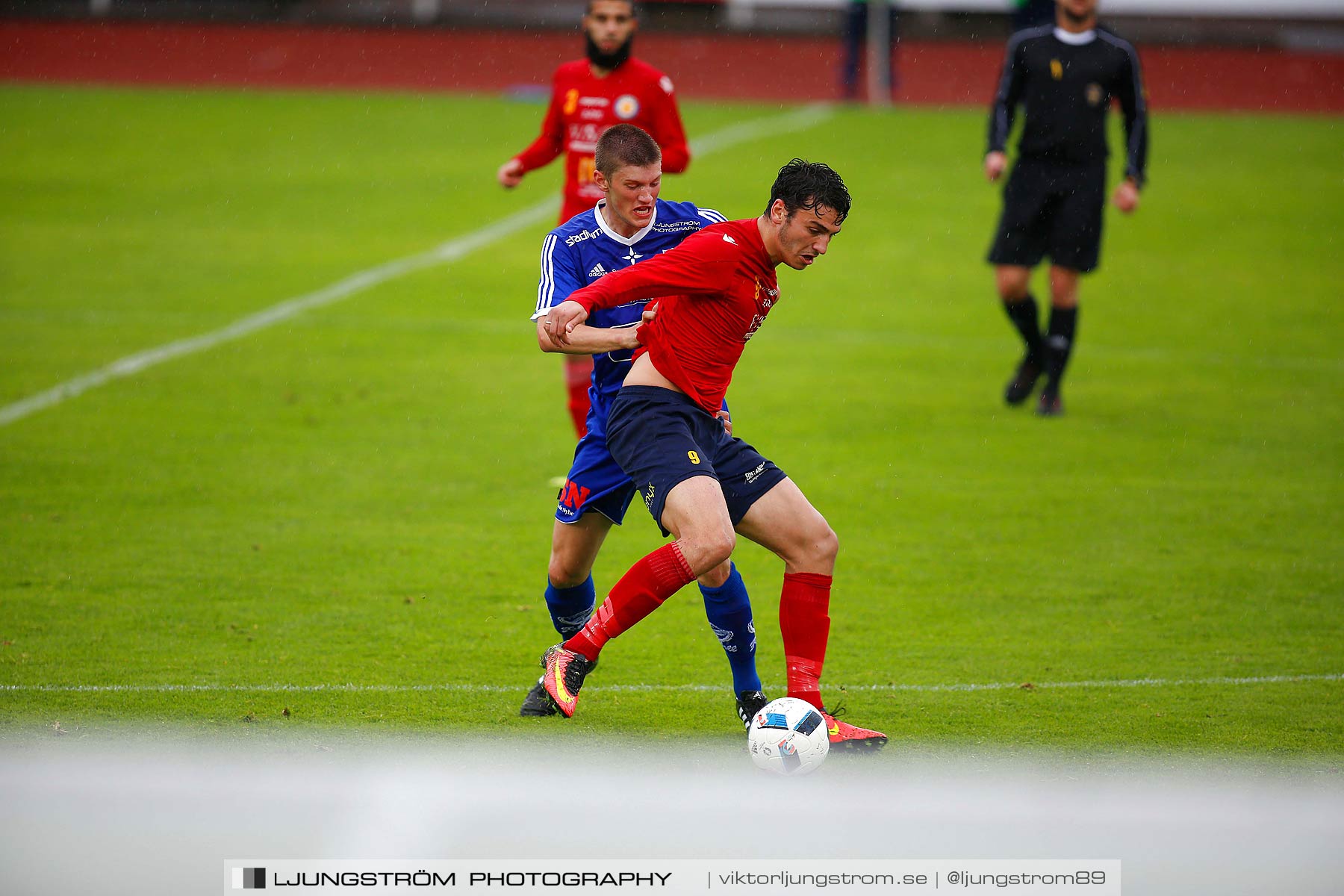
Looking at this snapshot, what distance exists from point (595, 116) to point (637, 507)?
2.14m

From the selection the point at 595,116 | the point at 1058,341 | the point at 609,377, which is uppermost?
the point at 595,116

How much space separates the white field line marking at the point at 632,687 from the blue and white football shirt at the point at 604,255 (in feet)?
3.25

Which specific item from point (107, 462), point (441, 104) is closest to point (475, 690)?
point (107, 462)

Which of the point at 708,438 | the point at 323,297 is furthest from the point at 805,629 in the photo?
the point at 323,297

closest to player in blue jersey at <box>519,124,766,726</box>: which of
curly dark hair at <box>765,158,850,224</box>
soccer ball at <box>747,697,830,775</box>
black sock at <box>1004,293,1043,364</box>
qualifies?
soccer ball at <box>747,697,830,775</box>

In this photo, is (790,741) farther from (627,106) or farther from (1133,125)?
(1133,125)

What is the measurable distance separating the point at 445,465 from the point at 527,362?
2.90 metres

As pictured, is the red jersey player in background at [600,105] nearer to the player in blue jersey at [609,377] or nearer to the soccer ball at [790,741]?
the player in blue jersey at [609,377]

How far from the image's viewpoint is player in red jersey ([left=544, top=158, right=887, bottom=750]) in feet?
15.3

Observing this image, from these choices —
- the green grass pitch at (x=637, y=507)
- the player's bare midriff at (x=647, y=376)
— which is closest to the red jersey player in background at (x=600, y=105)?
the green grass pitch at (x=637, y=507)

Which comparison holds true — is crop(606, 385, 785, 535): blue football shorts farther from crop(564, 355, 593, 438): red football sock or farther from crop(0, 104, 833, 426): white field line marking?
crop(0, 104, 833, 426): white field line marking

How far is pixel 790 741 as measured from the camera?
4.52m

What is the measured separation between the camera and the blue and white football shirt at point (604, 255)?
Answer: 5199 millimetres

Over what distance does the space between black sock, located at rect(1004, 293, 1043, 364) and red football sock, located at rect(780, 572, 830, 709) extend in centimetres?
546
